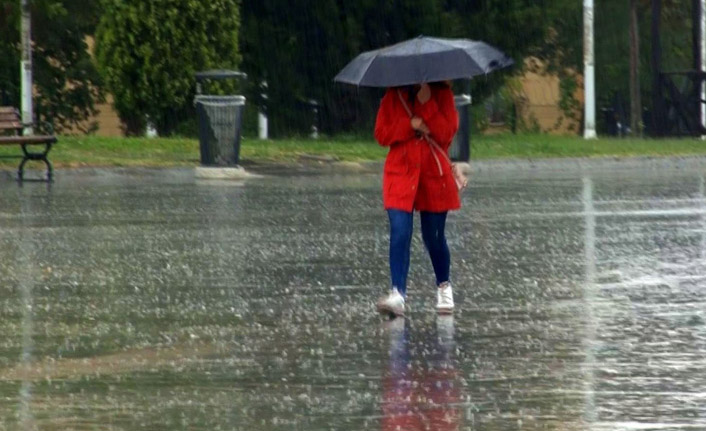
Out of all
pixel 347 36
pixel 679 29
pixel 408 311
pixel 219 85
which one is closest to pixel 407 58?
pixel 408 311

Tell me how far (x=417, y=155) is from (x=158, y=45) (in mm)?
19490

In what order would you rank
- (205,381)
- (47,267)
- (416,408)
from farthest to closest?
1. (47,267)
2. (205,381)
3. (416,408)

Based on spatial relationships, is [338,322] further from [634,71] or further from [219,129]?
[634,71]

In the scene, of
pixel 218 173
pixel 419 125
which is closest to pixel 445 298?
pixel 419 125

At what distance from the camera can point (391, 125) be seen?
10938mm

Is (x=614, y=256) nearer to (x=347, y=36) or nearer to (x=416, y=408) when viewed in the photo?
(x=416, y=408)

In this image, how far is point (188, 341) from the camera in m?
9.95

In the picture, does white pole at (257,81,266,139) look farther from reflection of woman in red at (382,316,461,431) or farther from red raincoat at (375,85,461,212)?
reflection of woman in red at (382,316,461,431)

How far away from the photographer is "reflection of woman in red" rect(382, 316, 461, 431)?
757 cm

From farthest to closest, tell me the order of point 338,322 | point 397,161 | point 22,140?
point 22,140 < point 397,161 < point 338,322

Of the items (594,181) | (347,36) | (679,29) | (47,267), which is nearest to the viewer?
(47,267)

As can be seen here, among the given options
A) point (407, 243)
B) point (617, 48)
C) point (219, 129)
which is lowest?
point (407, 243)

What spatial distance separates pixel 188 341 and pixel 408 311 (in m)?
1.81

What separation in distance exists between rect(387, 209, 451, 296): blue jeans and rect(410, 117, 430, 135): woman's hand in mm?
516
